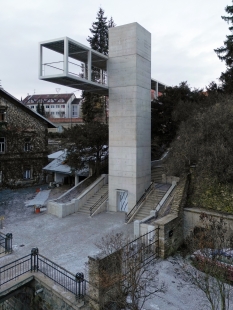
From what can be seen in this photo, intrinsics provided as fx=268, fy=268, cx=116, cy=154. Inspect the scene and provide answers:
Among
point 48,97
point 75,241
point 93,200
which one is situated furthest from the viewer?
point 48,97

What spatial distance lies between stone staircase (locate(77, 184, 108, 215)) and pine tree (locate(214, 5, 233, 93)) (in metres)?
14.2

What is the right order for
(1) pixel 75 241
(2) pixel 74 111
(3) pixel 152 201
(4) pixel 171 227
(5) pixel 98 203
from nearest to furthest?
(4) pixel 171 227 < (1) pixel 75 241 < (3) pixel 152 201 < (5) pixel 98 203 < (2) pixel 74 111

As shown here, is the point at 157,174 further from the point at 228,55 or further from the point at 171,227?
the point at 228,55

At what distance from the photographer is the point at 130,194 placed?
19.9 meters

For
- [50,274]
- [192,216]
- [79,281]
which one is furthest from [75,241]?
[192,216]

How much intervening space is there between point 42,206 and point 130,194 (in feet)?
23.7

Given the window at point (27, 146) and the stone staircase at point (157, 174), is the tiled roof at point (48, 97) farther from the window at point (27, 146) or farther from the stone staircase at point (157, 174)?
the stone staircase at point (157, 174)

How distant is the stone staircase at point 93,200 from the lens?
20.5 m

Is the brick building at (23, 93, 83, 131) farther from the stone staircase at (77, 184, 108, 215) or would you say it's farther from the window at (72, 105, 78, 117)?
the stone staircase at (77, 184, 108, 215)

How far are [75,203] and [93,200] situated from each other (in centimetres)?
163

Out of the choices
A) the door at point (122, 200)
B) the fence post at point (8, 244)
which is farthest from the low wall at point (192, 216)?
the fence post at point (8, 244)

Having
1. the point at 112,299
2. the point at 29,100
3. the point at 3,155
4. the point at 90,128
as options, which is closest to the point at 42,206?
the point at 90,128

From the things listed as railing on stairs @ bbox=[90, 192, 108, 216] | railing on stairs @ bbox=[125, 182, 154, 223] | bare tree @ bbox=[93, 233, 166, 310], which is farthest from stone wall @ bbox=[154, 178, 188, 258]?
railing on stairs @ bbox=[90, 192, 108, 216]

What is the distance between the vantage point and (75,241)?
1482cm
